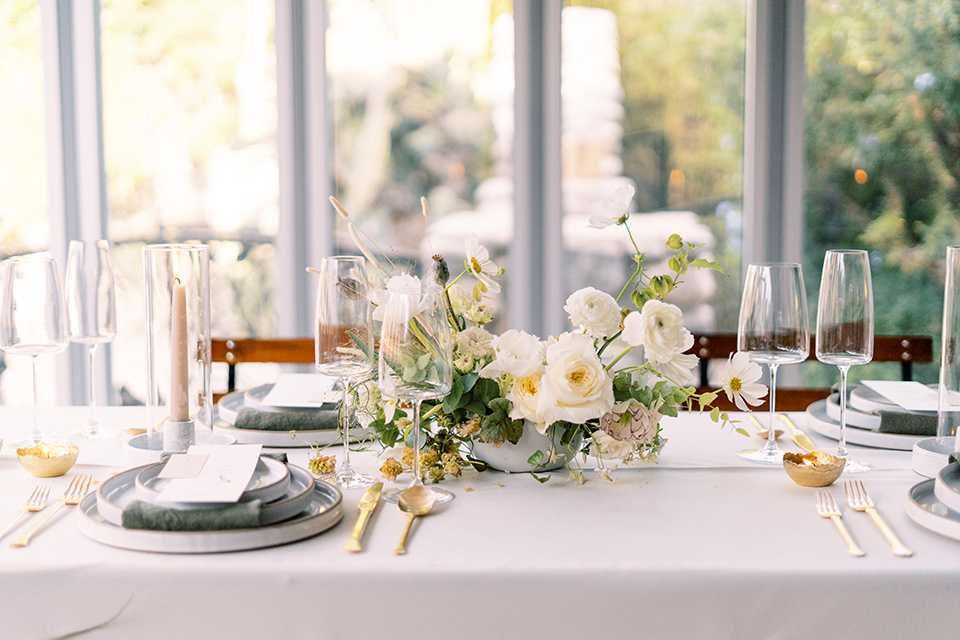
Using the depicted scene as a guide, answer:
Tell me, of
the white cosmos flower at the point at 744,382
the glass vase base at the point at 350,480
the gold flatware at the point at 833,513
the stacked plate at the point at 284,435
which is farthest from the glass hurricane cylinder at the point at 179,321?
the gold flatware at the point at 833,513

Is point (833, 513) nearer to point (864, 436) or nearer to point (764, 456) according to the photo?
point (764, 456)

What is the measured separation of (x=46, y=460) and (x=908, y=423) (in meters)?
1.32

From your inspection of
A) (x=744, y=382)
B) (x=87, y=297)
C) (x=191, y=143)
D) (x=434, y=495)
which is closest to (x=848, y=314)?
(x=744, y=382)

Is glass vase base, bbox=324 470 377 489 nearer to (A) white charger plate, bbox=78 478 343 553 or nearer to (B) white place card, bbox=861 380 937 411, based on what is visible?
(A) white charger plate, bbox=78 478 343 553

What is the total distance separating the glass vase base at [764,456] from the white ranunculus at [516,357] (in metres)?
0.41

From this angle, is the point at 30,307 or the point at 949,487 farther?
the point at 30,307

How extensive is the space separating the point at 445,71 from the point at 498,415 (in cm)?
225

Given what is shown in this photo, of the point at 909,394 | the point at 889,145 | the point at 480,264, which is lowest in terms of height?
the point at 909,394

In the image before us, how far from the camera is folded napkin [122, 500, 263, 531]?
0.97 metres

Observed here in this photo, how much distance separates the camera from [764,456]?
4.51ft

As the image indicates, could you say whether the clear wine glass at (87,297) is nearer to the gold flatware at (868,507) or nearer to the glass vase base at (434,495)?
the glass vase base at (434,495)

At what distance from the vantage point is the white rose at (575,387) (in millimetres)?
1142

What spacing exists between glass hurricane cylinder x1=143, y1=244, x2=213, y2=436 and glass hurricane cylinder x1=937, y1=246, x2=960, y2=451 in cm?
106

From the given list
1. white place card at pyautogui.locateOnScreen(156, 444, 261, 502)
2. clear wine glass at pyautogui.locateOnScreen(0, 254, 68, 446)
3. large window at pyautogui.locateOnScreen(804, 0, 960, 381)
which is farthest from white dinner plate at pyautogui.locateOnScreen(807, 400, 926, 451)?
large window at pyautogui.locateOnScreen(804, 0, 960, 381)
